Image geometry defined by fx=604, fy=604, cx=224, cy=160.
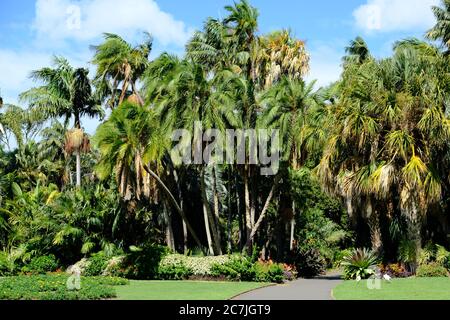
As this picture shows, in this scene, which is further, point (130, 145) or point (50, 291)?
point (130, 145)

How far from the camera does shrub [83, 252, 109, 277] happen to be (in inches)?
1069

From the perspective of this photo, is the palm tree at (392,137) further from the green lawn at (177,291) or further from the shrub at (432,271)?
the green lawn at (177,291)

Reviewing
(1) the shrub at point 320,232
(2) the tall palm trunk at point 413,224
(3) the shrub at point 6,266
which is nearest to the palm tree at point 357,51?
(1) the shrub at point 320,232

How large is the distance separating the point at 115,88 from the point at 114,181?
5259mm

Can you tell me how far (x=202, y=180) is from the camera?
27.4 meters

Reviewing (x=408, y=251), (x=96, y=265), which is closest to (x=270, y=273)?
(x=408, y=251)

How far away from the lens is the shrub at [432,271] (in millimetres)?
22578

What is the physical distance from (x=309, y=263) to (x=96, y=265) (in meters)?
10.1

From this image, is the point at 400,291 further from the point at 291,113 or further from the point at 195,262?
the point at 291,113

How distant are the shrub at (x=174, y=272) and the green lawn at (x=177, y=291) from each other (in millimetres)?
3151

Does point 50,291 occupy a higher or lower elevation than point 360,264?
lower

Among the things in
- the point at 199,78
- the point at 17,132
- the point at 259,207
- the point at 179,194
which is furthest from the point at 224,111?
the point at 17,132

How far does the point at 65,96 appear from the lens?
3722 cm

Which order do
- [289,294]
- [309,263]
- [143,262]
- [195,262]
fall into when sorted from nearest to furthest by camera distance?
[289,294]
[195,262]
[143,262]
[309,263]
